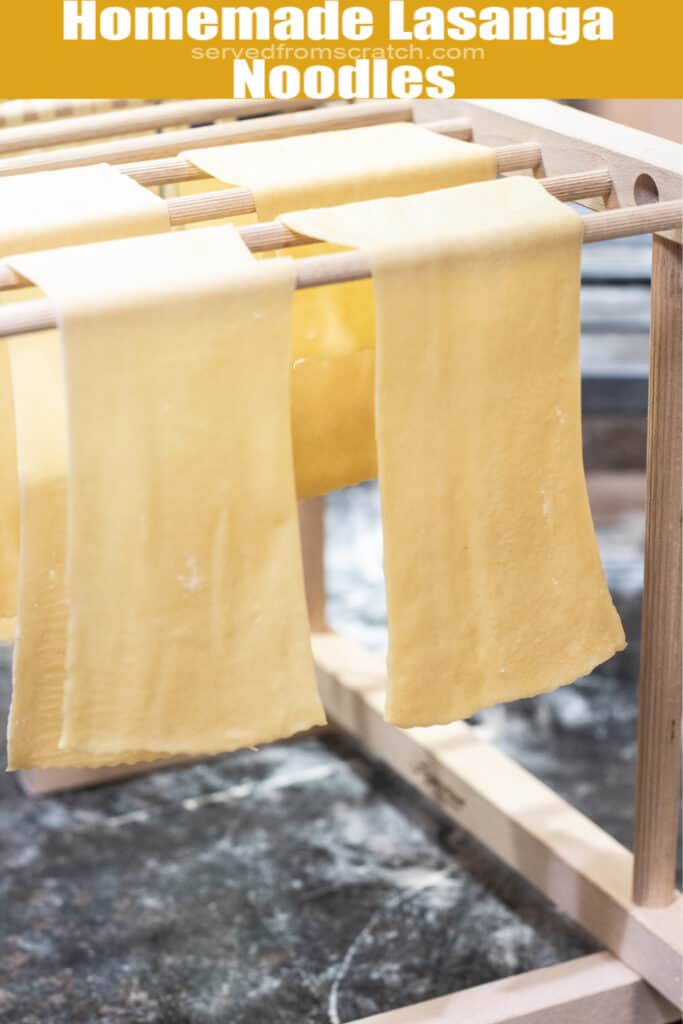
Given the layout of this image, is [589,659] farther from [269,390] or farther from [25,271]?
[25,271]

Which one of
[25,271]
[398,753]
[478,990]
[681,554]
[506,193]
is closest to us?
[25,271]

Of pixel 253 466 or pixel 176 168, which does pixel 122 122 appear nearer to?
pixel 176 168

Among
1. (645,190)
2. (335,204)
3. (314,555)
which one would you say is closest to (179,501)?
(335,204)

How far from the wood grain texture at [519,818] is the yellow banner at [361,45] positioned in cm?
78

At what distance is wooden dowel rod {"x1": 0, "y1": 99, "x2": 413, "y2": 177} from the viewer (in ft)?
4.06

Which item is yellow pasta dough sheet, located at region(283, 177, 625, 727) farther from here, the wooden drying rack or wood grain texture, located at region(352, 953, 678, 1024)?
wood grain texture, located at region(352, 953, 678, 1024)

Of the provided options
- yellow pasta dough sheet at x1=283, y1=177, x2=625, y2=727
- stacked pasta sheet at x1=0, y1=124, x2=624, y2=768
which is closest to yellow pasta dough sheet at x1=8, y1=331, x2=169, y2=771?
stacked pasta sheet at x1=0, y1=124, x2=624, y2=768

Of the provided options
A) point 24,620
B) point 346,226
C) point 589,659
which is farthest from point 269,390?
point 589,659

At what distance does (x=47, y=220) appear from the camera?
3.45 ft

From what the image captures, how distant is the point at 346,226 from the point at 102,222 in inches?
7.6

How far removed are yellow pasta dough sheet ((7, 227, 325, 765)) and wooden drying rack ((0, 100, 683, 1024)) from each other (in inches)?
1.8

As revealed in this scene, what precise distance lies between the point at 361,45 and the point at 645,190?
0.33 meters

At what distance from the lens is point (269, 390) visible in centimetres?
96

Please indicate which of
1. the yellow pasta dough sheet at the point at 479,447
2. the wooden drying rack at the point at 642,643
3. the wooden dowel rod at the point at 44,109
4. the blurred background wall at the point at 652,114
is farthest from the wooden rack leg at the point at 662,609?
the wooden dowel rod at the point at 44,109
